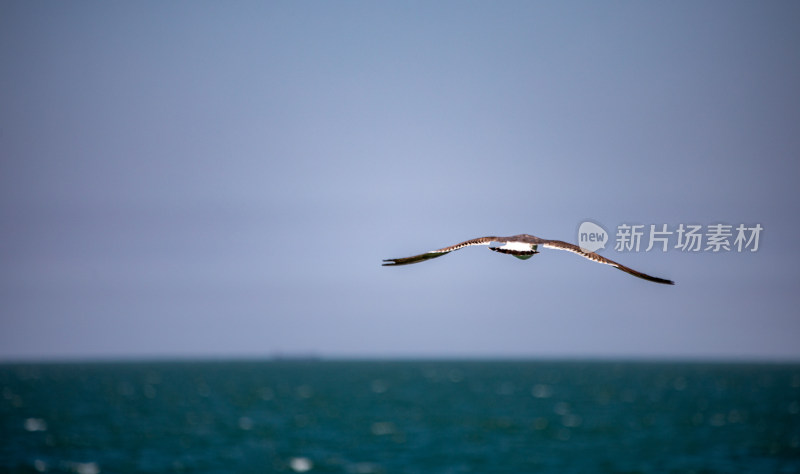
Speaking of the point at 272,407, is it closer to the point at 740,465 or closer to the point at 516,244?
the point at 740,465

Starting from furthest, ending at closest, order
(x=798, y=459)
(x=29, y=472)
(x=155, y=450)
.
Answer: (x=155, y=450)
(x=798, y=459)
(x=29, y=472)

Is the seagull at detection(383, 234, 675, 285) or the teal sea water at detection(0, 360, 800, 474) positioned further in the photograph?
the teal sea water at detection(0, 360, 800, 474)

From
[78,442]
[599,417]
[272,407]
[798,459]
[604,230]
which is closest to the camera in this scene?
[604,230]

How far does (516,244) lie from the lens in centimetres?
1244

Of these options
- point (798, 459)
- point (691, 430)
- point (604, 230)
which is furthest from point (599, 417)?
point (604, 230)

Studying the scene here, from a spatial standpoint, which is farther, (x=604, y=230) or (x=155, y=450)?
(x=155, y=450)

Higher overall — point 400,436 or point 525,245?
point 525,245

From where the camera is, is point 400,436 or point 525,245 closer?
point 525,245

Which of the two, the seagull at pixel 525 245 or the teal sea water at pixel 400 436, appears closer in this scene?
the seagull at pixel 525 245

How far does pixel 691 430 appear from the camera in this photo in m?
134

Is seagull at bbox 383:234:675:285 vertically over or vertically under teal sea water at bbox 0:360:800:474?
over

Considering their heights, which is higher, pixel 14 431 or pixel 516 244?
pixel 516 244

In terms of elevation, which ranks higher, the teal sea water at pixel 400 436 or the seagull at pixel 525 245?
the seagull at pixel 525 245

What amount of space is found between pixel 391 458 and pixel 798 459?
166 feet
